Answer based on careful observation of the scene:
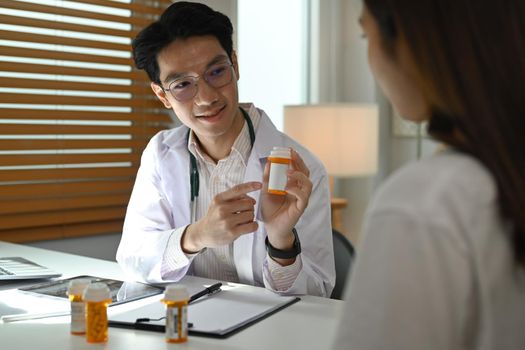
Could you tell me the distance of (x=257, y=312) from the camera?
152 centimetres

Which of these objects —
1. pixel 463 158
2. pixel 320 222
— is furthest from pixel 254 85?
pixel 463 158

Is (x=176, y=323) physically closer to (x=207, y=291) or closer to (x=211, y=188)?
(x=207, y=291)

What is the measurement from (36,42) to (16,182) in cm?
56

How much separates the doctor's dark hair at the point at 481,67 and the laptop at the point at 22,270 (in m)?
1.46

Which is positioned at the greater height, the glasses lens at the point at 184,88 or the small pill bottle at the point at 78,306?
the glasses lens at the point at 184,88

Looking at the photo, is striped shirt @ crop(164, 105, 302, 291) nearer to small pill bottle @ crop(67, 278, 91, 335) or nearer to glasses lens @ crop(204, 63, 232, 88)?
glasses lens @ crop(204, 63, 232, 88)

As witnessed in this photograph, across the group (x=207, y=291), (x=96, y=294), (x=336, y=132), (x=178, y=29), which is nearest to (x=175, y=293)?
(x=96, y=294)

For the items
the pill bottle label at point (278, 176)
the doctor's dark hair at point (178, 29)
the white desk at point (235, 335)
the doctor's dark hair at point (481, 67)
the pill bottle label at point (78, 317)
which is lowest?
the white desk at point (235, 335)

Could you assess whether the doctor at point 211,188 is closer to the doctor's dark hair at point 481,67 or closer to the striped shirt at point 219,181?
the striped shirt at point 219,181

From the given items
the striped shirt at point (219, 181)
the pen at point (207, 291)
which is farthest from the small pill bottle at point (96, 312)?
the striped shirt at point (219, 181)

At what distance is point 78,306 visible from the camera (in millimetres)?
1354


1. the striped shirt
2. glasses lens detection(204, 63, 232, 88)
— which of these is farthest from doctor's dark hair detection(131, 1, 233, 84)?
the striped shirt

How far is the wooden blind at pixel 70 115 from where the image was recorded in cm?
254

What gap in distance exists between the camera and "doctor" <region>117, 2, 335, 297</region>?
1752mm
